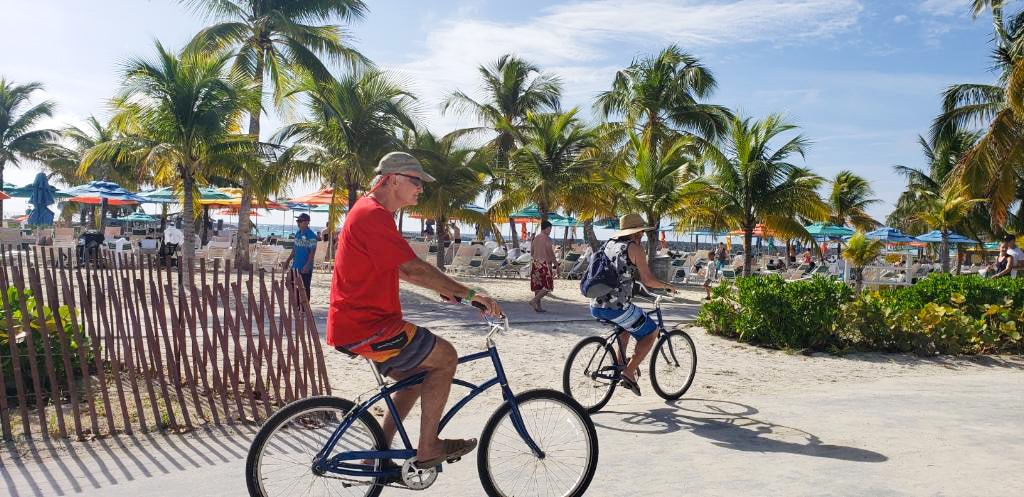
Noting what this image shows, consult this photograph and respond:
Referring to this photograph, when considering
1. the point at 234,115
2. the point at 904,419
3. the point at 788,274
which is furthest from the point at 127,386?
the point at 788,274

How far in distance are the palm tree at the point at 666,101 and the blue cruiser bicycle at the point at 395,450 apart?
76.1 feet

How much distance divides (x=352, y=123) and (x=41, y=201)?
8.52 m

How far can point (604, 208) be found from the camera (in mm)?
20828

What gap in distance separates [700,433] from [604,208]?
Answer: 626 inches

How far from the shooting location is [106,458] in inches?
165

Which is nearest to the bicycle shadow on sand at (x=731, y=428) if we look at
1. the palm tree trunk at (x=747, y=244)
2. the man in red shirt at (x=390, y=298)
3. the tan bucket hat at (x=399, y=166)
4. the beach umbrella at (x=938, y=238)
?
the man in red shirt at (x=390, y=298)

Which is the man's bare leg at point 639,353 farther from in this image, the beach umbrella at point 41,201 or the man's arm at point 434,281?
the beach umbrella at point 41,201

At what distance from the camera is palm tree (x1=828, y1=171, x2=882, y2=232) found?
4128cm

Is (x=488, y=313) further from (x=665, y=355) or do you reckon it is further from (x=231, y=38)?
(x=231, y=38)

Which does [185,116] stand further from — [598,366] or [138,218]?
[138,218]

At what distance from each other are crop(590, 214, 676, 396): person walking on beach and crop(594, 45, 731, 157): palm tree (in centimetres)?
2104

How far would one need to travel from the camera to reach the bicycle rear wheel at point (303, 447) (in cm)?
315

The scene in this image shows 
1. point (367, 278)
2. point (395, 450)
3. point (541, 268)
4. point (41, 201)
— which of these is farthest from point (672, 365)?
point (41, 201)

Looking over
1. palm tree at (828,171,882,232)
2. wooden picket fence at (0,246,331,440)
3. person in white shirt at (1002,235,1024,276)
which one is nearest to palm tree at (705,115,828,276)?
person in white shirt at (1002,235,1024,276)
